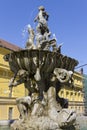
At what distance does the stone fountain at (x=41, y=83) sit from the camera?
31.7 ft

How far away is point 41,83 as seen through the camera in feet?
33.8

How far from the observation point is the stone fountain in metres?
9.67

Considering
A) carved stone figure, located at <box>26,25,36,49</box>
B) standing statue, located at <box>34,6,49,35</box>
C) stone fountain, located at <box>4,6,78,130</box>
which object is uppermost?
standing statue, located at <box>34,6,49,35</box>

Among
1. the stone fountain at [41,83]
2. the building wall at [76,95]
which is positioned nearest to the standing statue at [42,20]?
the stone fountain at [41,83]

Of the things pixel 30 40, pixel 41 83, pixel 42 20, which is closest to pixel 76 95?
pixel 42 20

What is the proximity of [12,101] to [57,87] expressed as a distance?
2654cm

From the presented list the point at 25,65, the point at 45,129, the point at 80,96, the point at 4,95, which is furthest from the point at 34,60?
the point at 80,96

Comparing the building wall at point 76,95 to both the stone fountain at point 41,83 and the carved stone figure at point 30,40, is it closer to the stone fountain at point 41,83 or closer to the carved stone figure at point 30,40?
the carved stone figure at point 30,40

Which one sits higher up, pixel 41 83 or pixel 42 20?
pixel 42 20

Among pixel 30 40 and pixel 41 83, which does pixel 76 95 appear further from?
pixel 41 83

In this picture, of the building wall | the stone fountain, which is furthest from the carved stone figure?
the building wall

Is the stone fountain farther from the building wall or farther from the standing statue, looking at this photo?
the building wall

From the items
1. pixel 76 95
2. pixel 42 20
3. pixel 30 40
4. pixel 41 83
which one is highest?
pixel 76 95

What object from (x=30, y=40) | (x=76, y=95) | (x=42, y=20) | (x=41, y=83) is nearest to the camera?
(x=41, y=83)
